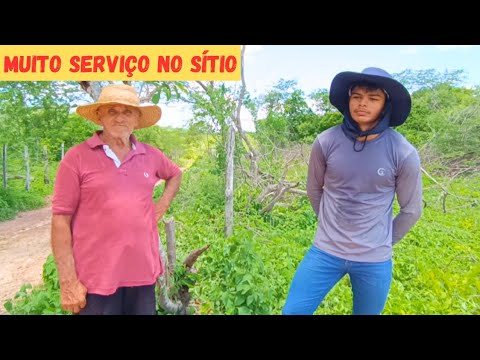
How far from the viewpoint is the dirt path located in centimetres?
227

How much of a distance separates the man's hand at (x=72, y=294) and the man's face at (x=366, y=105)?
156 cm

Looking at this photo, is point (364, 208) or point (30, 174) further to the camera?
point (30, 174)

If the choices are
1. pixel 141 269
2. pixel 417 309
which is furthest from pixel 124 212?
pixel 417 309

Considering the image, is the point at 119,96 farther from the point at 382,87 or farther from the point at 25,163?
the point at 382,87

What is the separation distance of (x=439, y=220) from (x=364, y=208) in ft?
4.10

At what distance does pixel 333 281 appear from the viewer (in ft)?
6.32

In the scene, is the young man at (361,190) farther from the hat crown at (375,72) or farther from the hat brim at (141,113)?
the hat brim at (141,113)

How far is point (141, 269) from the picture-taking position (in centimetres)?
179

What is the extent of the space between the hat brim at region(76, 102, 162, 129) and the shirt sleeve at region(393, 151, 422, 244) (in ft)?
4.19

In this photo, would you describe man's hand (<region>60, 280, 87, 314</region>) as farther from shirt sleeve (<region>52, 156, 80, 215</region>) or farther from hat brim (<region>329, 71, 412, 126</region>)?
hat brim (<region>329, 71, 412, 126</region>)

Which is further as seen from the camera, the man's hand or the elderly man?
the man's hand

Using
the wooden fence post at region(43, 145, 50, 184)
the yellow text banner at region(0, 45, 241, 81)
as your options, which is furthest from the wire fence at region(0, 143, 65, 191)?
the yellow text banner at region(0, 45, 241, 81)

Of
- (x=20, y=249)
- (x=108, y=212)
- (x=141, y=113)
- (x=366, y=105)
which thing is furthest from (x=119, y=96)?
(x=20, y=249)
